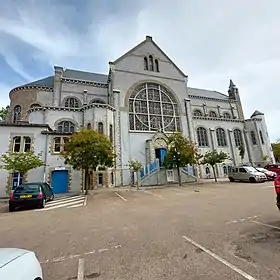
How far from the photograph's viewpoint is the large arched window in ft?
96.5

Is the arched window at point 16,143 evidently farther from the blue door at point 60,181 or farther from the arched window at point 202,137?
the arched window at point 202,137

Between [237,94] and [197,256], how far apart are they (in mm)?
47455

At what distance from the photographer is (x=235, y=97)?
4459 centimetres

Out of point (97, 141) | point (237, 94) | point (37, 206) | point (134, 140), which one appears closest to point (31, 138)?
point (97, 141)

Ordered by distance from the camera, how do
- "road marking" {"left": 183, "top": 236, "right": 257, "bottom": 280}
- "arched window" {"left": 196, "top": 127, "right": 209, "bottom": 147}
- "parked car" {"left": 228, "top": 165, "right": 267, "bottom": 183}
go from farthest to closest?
"arched window" {"left": 196, "top": 127, "right": 209, "bottom": 147} < "parked car" {"left": 228, "top": 165, "right": 267, "bottom": 183} < "road marking" {"left": 183, "top": 236, "right": 257, "bottom": 280}

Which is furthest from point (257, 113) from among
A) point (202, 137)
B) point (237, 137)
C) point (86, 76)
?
point (86, 76)

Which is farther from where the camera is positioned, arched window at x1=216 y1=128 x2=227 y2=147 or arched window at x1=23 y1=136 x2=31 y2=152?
arched window at x1=216 y1=128 x2=227 y2=147

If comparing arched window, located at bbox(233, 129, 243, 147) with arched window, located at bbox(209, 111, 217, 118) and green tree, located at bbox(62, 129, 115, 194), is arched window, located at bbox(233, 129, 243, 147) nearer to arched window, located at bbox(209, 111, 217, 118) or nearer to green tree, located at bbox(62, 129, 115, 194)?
arched window, located at bbox(209, 111, 217, 118)

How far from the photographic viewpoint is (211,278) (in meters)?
2.98

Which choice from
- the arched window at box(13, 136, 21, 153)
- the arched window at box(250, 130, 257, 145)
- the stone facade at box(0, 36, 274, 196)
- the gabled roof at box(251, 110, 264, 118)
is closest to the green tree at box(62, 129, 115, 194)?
the stone facade at box(0, 36, 274, 196)

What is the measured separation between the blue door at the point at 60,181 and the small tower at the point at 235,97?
124 feet

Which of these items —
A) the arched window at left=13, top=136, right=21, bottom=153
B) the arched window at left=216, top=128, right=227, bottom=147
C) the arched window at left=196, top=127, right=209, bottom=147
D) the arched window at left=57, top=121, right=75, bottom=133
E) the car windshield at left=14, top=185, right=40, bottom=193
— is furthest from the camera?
the arched window at left=216, top=128, right=227, bottom=147

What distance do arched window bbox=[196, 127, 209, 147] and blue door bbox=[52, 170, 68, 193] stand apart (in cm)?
2208

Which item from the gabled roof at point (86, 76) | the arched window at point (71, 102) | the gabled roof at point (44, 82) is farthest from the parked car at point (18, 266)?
the gabled roof at point (86, 76)
